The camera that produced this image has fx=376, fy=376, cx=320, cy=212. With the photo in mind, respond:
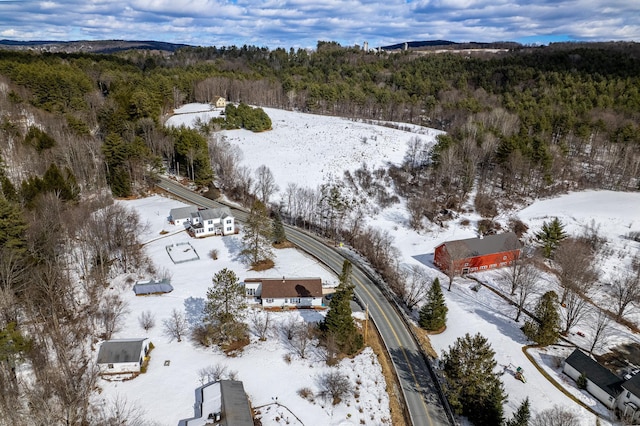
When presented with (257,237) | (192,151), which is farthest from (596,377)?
(192,151)

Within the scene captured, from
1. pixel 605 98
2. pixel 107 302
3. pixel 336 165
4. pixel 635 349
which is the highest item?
pixel 605 98

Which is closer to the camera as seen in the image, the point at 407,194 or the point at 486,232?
the point at 486,232

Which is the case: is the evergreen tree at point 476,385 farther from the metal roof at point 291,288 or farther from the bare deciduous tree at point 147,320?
the bare deciduous tree at point 147,320

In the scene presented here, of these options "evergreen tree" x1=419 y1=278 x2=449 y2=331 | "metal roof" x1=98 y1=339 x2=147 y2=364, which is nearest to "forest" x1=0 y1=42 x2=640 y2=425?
"metal roof" x1=98 y1=339 x2=147 y2=364

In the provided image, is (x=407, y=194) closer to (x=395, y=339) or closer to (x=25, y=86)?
(x=395, y=339)

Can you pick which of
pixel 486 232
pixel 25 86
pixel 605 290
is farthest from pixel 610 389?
pixel 25 86

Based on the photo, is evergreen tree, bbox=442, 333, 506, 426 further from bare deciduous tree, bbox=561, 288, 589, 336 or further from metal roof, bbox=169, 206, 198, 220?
metal roof, bbox=169, 206, 198, 220

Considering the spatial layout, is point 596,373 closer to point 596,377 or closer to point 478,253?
point 596,377
